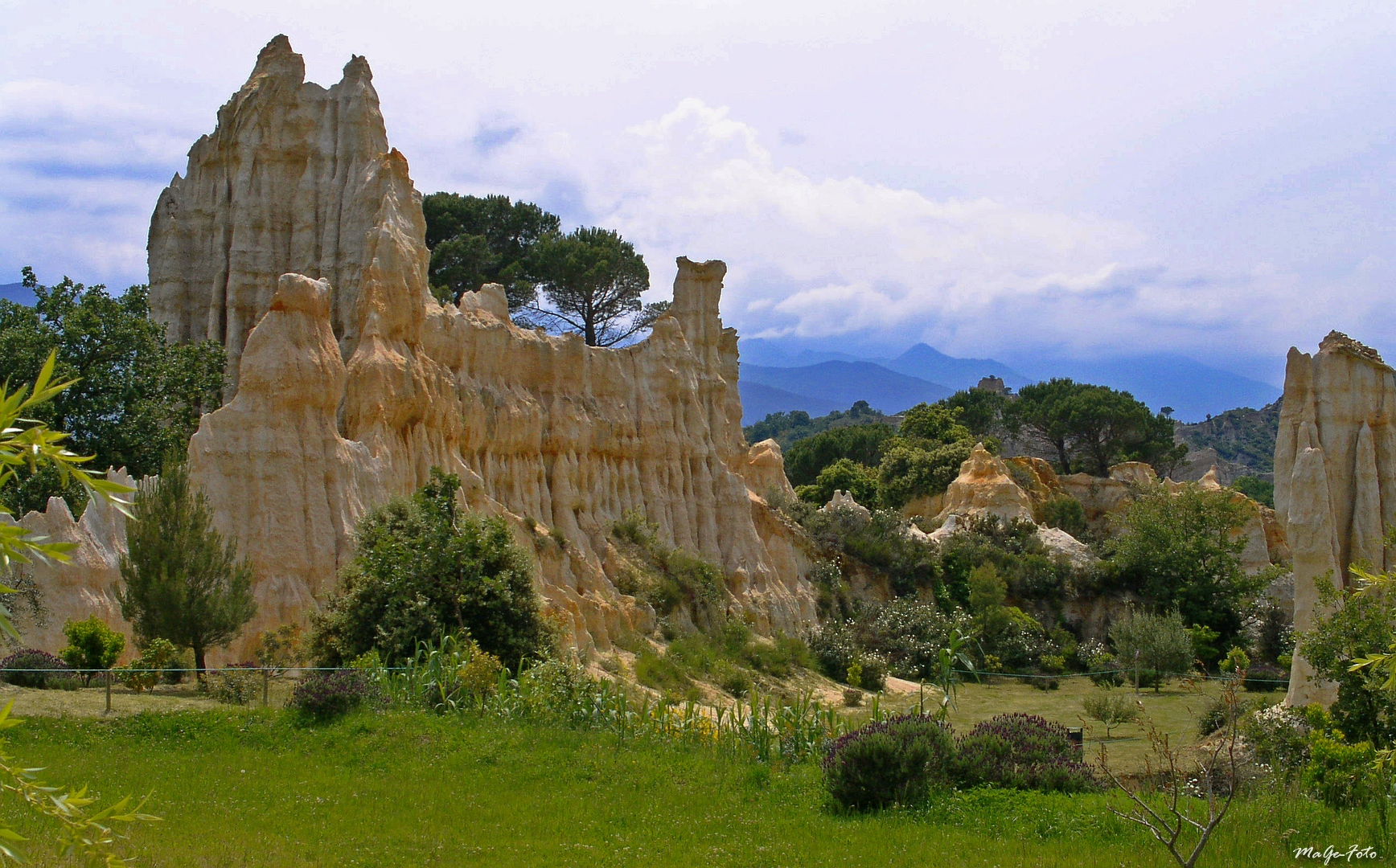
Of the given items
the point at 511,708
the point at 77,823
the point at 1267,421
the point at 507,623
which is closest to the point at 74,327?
the point at 507,623

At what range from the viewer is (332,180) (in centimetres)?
3103

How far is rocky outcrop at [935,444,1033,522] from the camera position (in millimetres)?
49875

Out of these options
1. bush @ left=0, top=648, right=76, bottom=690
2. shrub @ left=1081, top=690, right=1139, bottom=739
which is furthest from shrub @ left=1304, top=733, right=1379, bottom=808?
bush @ left=0, top=648, right=76, bottom=690

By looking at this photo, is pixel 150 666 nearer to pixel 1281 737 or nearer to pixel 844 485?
pixel 1281 737

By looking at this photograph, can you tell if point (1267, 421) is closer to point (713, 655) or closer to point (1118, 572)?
point (1118, 572)

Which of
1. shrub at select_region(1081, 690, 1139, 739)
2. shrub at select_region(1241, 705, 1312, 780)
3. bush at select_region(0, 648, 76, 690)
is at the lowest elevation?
shrub at select_region(1081, 690, 1139, 739)

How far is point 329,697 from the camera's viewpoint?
14398 mm

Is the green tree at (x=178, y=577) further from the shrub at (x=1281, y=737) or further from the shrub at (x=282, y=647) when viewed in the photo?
the shrub at (x=1281, y=737)

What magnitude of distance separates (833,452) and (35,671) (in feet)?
205

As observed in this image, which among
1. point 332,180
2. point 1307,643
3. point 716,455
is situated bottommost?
point 1307,643

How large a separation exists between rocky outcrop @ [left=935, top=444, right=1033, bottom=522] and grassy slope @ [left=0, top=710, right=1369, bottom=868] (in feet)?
126

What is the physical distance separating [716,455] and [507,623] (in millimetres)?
21442

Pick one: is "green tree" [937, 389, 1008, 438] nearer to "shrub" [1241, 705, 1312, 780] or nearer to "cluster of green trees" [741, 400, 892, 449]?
"cluster of green trees" [741, 400, 892, 449]

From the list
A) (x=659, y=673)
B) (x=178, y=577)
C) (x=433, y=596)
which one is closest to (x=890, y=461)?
(x=659, y=673)
